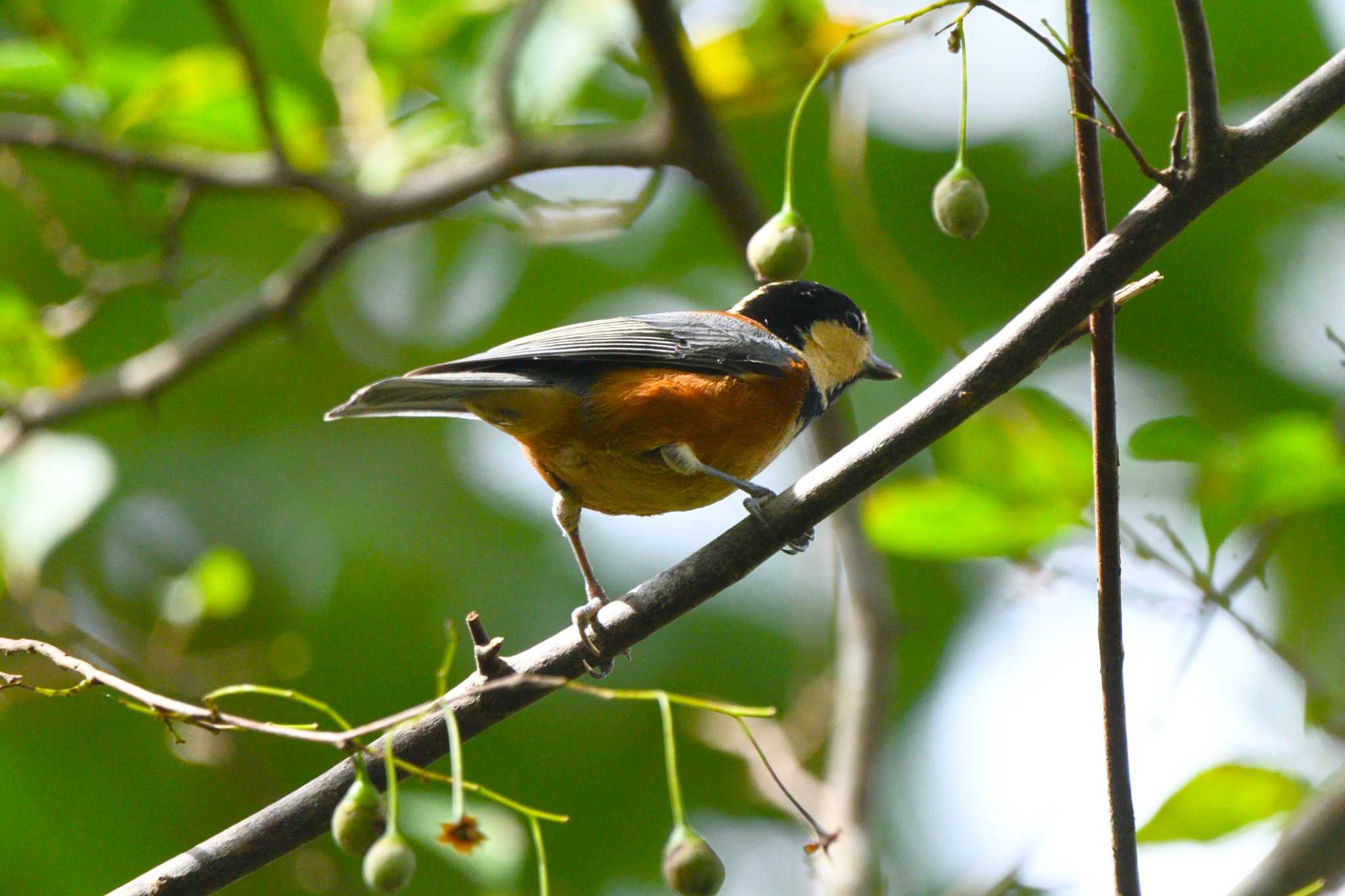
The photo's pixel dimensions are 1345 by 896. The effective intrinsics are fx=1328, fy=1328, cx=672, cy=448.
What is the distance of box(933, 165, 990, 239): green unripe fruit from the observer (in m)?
2.43

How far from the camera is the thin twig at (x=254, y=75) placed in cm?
432

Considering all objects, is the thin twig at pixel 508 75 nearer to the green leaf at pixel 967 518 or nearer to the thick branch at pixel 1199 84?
the green leaf at pixel 967 518

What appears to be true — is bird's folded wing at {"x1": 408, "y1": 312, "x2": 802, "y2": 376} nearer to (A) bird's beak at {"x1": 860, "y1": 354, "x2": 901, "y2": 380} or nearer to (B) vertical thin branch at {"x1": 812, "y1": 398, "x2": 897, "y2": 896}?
(A) bird's beak at {"x1": 860, "y1": 354, "x2": 901, "y2": 380}

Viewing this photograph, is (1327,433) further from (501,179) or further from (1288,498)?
(501,179)

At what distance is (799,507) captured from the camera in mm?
→ 2422

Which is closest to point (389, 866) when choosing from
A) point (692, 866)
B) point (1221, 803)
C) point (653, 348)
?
point (692, 866)

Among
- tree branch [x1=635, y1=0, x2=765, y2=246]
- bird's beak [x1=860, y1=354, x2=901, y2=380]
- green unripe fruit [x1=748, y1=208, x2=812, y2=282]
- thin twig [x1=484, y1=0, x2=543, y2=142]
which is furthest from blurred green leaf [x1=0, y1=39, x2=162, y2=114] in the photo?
green unripe fruit [x1=748, y1=208, x2=812, y2=282]

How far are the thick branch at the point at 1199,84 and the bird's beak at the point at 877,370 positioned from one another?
2335 mm

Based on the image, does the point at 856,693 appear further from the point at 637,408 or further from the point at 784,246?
the point at 784,246

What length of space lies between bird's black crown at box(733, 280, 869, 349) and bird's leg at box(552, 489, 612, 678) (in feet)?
3.16

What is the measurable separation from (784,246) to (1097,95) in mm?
704

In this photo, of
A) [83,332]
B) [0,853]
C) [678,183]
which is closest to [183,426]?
[83,332]

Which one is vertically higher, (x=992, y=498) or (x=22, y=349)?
(x=22, y=349)

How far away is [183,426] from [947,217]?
7.11m
